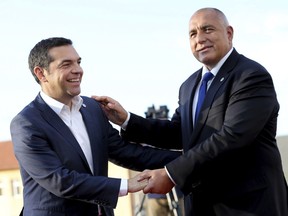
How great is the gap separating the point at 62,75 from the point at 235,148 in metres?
1.04

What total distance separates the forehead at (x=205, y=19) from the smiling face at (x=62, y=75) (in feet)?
2.39

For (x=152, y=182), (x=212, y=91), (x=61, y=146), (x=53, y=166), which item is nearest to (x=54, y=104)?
(x=61, y=146)

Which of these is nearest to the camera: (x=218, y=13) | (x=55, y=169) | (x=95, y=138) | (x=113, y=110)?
(x=55, y=169)

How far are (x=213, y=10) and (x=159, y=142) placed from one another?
0.96m

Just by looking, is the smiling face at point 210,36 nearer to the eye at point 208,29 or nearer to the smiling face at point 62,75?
the eye at point 208,29

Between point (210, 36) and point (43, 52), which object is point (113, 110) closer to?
point (43, 52)

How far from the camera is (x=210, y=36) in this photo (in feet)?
10.8

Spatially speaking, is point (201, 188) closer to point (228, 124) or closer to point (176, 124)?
point (228, 124)

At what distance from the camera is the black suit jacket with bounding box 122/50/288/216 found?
122 inches

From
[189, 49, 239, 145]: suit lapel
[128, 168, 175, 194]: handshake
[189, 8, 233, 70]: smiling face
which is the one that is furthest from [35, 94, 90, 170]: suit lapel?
[189, 8, 233, 70]: smiling face

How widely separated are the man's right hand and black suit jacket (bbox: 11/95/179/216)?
18.0 inches

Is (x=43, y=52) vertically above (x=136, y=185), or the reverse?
(x=43, y=52)

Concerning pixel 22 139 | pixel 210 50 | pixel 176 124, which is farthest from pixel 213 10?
pixel 22 139

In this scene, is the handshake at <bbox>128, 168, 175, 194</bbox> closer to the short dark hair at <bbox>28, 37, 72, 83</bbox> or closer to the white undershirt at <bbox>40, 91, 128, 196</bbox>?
the white undershirt at <bbox>40, 91, 128, 196</bbox>
